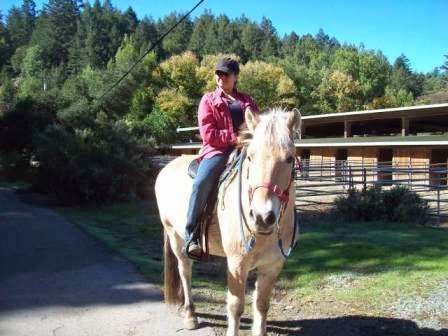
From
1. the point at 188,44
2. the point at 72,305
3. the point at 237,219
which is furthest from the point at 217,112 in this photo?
the point at 188,44

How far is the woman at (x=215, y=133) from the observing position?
4.24 meters

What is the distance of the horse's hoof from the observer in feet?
15.8

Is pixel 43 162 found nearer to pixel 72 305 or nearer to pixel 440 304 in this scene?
pixel 72 305

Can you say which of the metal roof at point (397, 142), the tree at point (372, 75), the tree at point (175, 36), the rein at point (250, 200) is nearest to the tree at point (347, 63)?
the tree at point (372, 75)

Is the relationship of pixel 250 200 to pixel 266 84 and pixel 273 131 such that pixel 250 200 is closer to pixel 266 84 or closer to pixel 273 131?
pixel 273 131

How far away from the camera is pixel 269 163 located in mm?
3285

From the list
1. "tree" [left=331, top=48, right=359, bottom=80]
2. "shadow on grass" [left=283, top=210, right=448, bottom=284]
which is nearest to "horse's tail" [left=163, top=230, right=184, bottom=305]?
"shadow on grass" [left=283, top=210, right=448, bottom=284]

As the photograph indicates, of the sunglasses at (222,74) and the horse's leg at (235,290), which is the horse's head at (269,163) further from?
the sunglasses at (222,74)

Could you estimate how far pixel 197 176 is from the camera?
14.1 feet

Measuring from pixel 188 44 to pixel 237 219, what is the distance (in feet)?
384

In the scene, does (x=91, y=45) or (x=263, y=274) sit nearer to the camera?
(x=263, y=274)

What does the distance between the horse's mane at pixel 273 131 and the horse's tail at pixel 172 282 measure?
234 cm

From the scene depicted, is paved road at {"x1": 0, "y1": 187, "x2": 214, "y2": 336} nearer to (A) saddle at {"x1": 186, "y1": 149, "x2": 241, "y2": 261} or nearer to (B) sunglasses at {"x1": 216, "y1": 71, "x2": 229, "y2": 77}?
(A) saddle at {"x1": 186, "y1": 149, "x2": 241, "y2": 261}

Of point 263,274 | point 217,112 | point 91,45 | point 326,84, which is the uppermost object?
point 91,45
